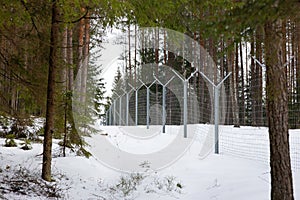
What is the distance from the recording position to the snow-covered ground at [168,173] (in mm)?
3977

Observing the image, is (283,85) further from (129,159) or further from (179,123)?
(179,123)

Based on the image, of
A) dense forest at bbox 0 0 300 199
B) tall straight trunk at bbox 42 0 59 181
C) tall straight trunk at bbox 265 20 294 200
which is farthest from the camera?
tall straight trunk at bbox 42 0 59 181

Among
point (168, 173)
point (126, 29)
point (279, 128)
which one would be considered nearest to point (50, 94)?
point (126, 29)

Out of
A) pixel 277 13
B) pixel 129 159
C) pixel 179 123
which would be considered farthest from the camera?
pixel 179 123

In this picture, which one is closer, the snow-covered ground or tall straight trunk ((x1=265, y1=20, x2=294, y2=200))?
tall straight trunk ((x1=265, y1=20, x2=294, y2=200))

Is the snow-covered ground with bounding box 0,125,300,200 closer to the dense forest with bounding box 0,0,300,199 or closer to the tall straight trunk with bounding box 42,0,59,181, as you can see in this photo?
the tall straight trunk with bounding box 42,0,59,181

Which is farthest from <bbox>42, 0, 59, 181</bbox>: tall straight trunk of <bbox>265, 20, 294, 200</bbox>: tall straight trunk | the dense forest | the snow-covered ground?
<bbox>265, 20, 294, 200</bbox>: tall straight trunk

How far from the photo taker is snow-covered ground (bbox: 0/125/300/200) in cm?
398

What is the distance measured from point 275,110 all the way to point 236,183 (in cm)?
177

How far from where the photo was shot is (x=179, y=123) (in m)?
10.3

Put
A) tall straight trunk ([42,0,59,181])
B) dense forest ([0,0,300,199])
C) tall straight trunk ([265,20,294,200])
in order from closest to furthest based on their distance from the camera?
dense forest ([0,0,300,199]) < tall straight trunk ([265,20,294,200]) < tall straight trunk ([42,0,59,181])

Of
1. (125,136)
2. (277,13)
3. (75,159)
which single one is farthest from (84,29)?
(277,13)

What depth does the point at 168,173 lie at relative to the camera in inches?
205

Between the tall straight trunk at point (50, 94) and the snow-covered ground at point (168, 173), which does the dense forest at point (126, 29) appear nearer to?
the tall straight trunk at point (50, 94)
